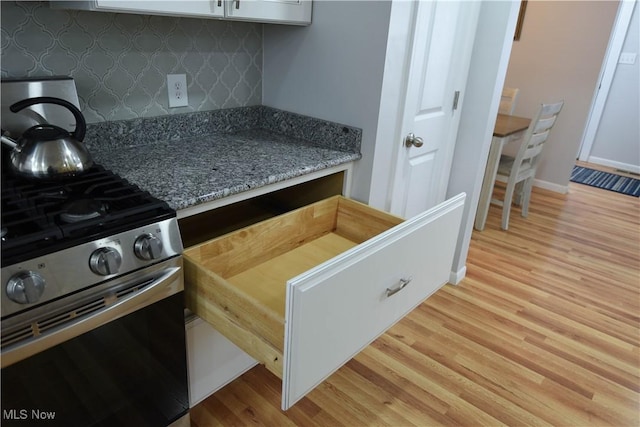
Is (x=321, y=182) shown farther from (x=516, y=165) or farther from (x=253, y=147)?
(x=516, y=165)

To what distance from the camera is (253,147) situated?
1545 millimetres

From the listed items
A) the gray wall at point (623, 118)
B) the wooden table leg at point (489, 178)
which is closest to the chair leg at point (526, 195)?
the wooden table leg at point (489, 178)

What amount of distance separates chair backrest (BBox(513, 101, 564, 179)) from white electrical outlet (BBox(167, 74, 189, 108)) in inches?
90.1

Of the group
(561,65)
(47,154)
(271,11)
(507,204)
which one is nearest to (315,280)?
(47,154)

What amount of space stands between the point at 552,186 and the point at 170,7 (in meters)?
3.80

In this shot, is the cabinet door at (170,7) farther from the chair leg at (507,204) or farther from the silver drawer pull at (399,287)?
the chair leg at (507,204)

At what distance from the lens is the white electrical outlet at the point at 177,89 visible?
1.52m

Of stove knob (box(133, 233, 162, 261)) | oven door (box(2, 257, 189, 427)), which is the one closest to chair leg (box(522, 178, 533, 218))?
oven door (box(2, 257, 189, 427))

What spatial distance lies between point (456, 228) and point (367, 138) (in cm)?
43

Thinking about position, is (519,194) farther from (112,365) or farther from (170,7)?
(112,365)

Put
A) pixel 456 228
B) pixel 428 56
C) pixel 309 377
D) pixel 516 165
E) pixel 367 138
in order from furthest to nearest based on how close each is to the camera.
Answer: pixel 516 165
pixel 428 56
pixel 367 138
pixel 456 228
pixel 309 377

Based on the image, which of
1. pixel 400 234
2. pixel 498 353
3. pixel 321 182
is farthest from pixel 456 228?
pixel 498 353

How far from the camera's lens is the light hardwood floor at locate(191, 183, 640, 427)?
1521 millimetres

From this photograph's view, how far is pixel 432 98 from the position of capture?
1.77 m
